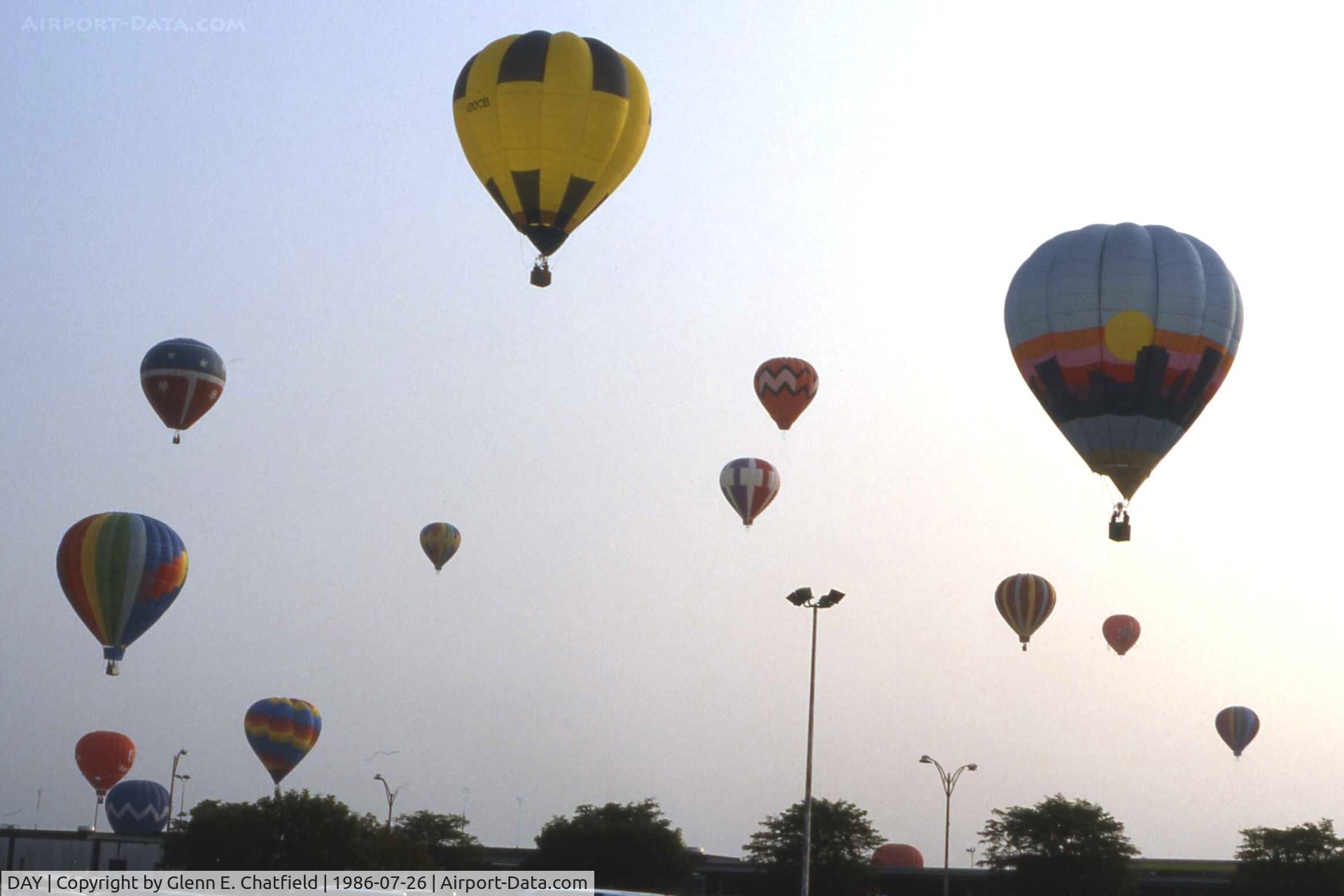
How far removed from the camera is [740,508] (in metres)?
73.4

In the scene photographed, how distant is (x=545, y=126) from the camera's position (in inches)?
1761

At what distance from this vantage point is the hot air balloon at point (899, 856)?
110188mm

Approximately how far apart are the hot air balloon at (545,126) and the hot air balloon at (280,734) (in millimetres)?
39129

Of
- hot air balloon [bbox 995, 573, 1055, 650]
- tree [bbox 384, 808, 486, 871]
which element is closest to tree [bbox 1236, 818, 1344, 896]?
hot air balloon [bbox 995, 573, 1055, 650]

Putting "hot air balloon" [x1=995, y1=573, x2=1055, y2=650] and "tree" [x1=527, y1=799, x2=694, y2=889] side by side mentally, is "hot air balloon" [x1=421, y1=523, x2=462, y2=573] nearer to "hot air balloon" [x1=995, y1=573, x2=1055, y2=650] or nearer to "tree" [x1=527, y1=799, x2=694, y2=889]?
"tree" [x1=527, y1=799, x2=694, y2=889]

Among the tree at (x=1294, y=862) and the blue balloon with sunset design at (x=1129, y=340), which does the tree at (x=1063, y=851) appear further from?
the blue balloon with sunset design at (x=1129, y=340)

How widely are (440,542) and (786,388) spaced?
19.9 metres

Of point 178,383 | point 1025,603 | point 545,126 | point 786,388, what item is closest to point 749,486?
point 786,388

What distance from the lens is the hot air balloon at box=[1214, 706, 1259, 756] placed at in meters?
87.6

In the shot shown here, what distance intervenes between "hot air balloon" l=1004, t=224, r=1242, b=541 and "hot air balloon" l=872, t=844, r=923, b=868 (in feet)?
209

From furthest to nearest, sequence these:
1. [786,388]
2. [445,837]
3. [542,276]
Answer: [445,837] → [786,388] → [542,276]

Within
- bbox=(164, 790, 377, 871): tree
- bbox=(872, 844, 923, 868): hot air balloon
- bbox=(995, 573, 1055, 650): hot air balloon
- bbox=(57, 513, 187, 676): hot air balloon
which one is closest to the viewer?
bbox=(57, 513, 187, 676): hot air balloon

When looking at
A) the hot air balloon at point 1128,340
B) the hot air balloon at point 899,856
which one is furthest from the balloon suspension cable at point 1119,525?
the hot air balloon at point 899,856

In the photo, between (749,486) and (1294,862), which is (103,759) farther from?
(1294,862)
